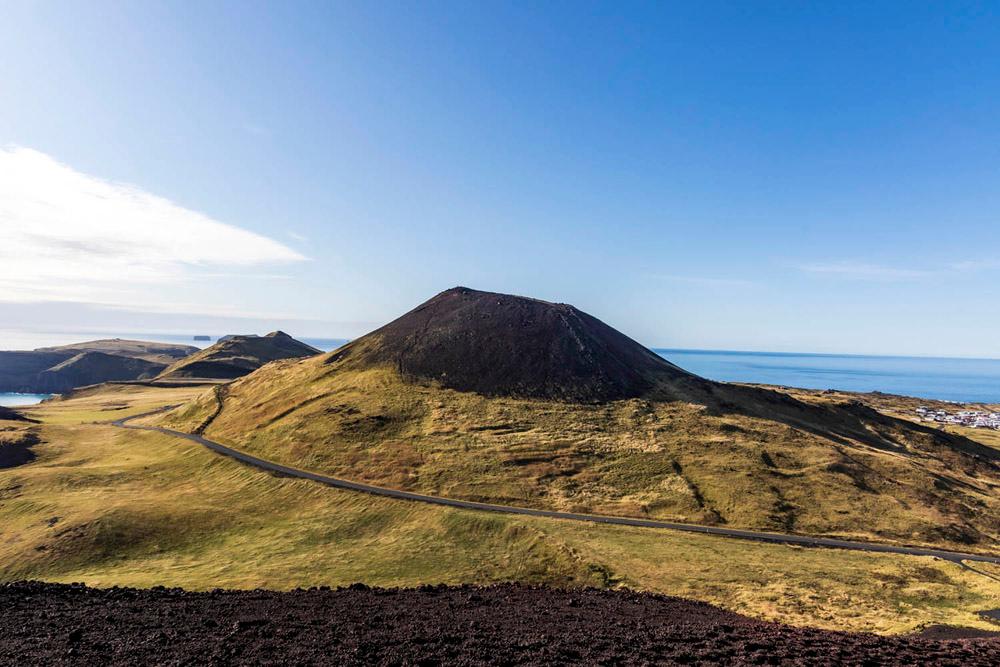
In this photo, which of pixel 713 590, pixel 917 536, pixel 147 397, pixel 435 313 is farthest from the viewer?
pixel 147 397

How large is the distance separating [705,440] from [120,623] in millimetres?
87845

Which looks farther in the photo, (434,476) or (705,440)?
(705,440)

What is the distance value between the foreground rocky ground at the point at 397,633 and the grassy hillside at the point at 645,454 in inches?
1348

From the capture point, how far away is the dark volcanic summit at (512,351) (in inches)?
4550

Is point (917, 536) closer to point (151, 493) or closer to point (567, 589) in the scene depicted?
point (567, 589)

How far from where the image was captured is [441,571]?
49281mm

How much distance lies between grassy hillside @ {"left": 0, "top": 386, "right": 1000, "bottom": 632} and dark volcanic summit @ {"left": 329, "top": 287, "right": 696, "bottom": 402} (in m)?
51.4

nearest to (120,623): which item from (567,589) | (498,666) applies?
(498,666)

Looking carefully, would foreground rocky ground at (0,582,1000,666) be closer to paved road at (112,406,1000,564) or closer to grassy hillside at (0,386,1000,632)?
grassy hillside at (0,386,1000,632)

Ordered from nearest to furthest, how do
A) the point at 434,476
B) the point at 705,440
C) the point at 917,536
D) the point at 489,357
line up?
the point at 917,536 → the point at 434,476 → the point at 705,440 → the point at 489,357

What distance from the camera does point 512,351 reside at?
12669 cm

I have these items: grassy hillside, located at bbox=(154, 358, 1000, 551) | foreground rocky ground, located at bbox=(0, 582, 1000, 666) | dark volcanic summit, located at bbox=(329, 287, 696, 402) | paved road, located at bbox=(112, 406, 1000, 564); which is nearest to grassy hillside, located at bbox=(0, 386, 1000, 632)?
paved road, located at bbox=(112, 406, 1000, 564)

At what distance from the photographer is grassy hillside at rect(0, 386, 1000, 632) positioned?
148ft

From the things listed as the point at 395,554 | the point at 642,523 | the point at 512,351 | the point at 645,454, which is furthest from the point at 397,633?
the point at 512,351
